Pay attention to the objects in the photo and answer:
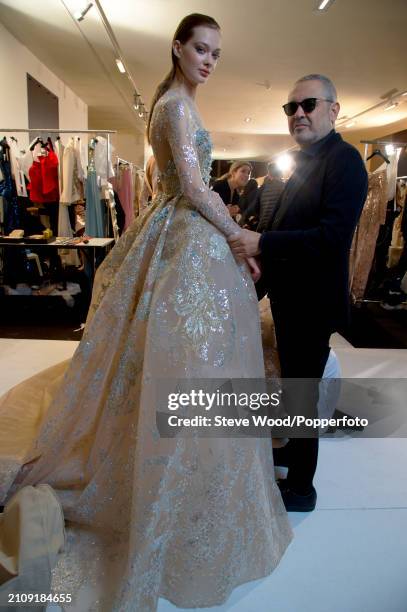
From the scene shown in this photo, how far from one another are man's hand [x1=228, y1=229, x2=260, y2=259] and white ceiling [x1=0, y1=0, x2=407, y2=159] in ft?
13.0

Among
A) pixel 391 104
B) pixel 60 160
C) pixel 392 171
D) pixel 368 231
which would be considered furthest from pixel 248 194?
pixel 391 104

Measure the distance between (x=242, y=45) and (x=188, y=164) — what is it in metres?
4.91

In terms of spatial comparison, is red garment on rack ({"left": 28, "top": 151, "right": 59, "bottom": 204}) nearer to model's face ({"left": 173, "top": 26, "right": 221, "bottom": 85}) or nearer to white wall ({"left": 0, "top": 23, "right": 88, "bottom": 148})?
white wall ({"left": 0, "top": 23, "right": 88, "bottom": 148})

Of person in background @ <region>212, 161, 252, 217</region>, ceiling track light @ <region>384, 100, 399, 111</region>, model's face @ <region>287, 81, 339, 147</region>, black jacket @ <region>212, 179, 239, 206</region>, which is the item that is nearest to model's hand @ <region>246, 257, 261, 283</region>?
model's face @ <region>287, 81, 339, 147</region>

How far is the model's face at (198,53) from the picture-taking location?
4.60ft

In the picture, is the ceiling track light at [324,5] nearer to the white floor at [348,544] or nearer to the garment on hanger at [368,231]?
the garment on hanger at [368,231]

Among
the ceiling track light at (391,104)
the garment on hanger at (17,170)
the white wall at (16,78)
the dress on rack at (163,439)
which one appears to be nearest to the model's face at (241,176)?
the garment on hanger at (17,170)

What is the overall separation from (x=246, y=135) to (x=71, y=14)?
8043 millimetres

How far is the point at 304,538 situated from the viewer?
4.72ft

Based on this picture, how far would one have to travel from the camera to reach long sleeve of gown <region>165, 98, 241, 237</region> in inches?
52.9

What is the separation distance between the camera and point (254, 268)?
1.42 m

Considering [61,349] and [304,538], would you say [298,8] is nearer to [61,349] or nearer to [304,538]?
[61,349]

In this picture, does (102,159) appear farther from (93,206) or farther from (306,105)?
(306,105)

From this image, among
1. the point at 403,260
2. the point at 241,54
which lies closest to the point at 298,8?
the point at 241,54
